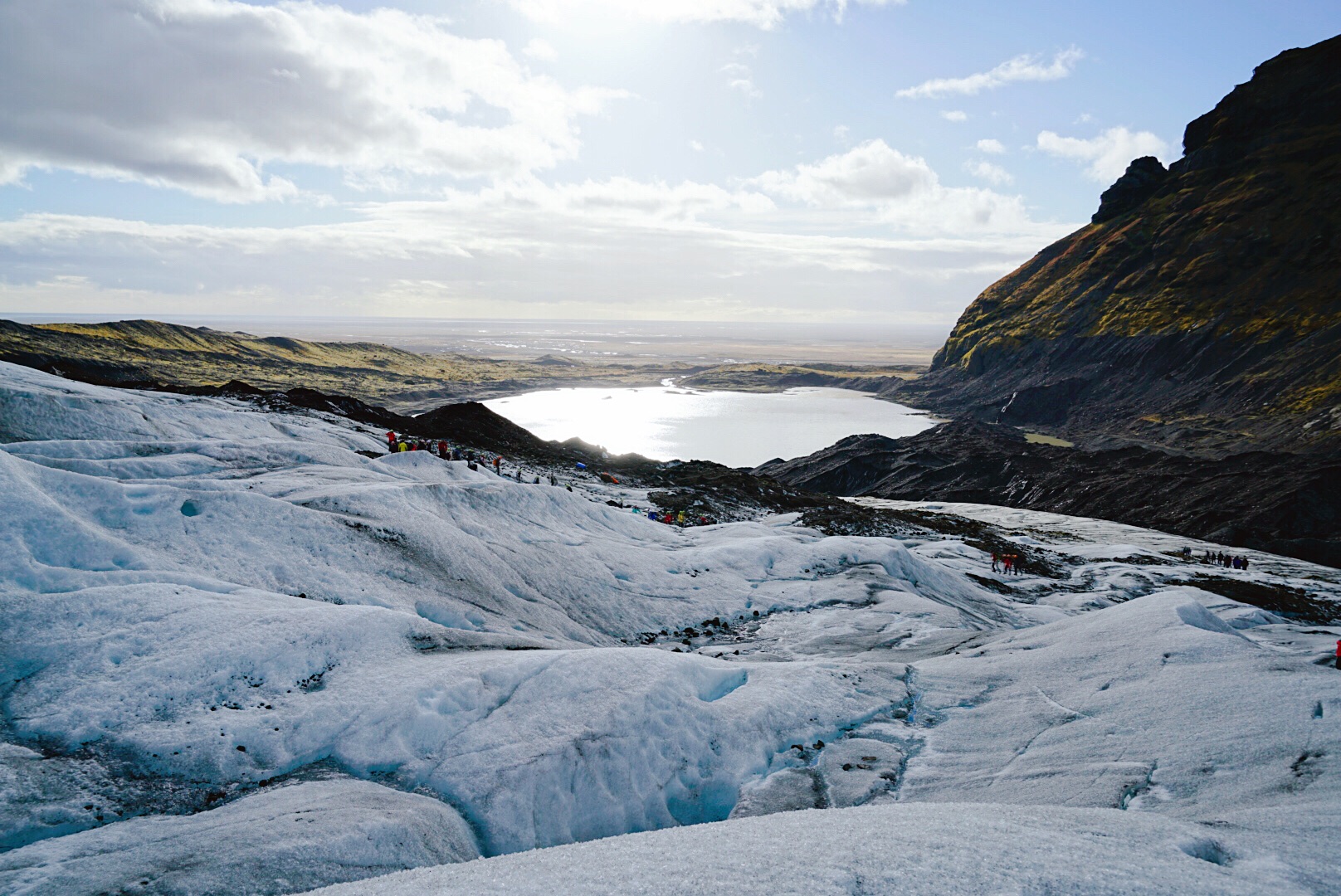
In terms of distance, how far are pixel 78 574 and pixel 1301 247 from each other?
12834 centimetres

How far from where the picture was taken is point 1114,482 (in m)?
57.1

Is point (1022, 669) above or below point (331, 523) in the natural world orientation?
below

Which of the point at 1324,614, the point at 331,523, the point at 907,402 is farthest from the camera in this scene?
the point at 907,402

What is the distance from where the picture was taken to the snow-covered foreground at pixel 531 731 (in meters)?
5.76

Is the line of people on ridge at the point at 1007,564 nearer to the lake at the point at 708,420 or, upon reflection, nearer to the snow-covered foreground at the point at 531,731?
the snow-covered foreground at the point at 531,731

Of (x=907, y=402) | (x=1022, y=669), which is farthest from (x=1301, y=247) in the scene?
(x=1022, y=669)

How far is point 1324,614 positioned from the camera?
2833 centimetres

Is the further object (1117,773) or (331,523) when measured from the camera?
(331,523)

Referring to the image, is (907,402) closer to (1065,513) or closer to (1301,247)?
(1301,247)

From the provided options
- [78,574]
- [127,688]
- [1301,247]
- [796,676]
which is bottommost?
[796,676]

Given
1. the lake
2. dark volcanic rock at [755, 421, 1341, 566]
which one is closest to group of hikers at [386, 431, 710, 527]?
the lake

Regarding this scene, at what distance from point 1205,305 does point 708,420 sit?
73.9 m

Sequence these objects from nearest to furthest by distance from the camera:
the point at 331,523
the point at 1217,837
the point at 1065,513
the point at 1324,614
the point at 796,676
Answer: the point at 1217,837, the point at 796,676, the point at 331,523, the point at 1324,614, the point at 1065,513

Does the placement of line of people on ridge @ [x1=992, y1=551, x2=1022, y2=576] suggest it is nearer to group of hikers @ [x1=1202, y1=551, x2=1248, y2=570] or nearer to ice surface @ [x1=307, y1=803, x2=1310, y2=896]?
group of hikers @ [x1=1202, y1=551, x2=1248, y2=570]
